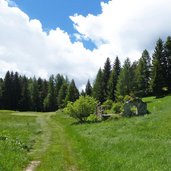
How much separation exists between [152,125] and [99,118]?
2192 centimetres

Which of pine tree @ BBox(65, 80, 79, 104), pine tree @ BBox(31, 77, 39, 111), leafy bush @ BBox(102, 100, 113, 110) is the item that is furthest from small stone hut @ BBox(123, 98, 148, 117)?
pine tree @ BBox(31, 77, 39, 111)

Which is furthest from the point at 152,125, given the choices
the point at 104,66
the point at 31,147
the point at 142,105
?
the point at 104,66

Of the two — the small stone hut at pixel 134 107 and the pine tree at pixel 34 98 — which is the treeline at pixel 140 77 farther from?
the pine tree at pixel 34 98

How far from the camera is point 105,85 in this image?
11006cm

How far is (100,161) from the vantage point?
19.9m

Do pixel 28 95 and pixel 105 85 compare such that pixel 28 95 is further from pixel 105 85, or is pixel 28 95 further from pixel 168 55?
pixel 168 55

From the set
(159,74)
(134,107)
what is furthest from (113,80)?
(134,107)

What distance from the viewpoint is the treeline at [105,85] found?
87438 mm

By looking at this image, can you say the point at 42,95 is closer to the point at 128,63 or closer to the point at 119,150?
the point at 128,63

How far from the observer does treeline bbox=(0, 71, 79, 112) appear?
134 meters

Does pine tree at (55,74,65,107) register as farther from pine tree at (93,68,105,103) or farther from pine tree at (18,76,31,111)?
pine tree at (93,68,105,103)

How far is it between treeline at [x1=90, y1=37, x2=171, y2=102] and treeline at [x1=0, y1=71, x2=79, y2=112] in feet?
65.5

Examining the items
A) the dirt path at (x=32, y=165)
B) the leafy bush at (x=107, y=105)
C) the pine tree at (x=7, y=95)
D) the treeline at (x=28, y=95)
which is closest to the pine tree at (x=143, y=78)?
the leafy bush at (x=107, y=105)

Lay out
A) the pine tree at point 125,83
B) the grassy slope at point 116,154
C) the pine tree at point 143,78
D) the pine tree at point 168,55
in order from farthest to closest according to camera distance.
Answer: the pine tree at point 143,78
the pine tree at point 125,83
the pine tree at point 168,55
the grassy slope at point 116,154
